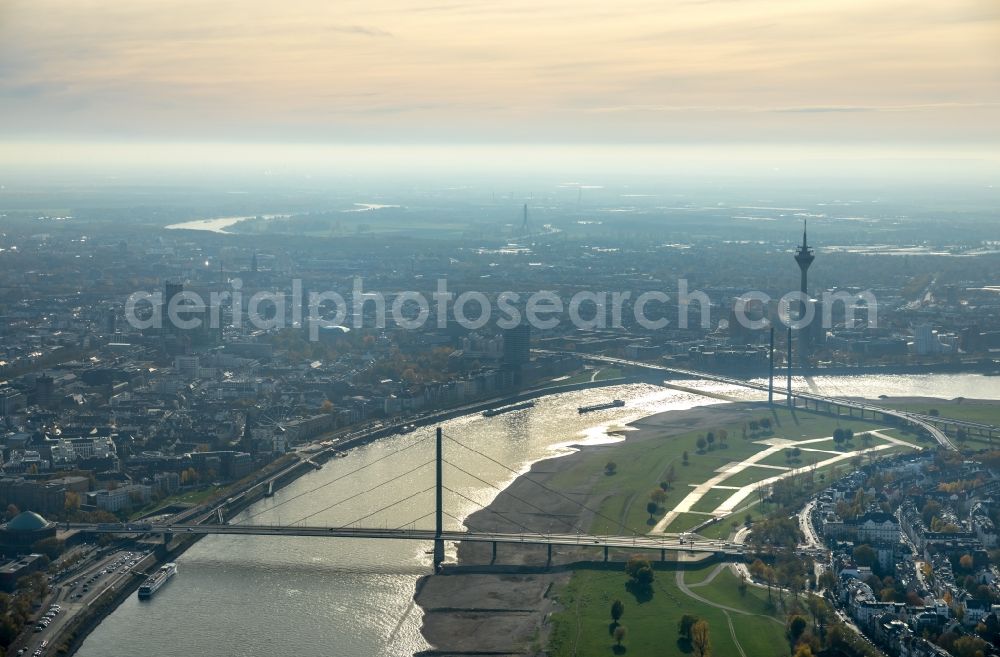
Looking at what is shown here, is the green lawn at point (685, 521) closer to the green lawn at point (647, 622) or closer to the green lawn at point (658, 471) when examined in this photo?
the green lawn at point (658, 471)

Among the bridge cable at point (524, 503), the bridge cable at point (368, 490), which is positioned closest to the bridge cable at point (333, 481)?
the bridge cable at point (368, 490)

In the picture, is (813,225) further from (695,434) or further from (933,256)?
(695,434)

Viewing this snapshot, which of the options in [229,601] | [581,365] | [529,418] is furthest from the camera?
[581,365]

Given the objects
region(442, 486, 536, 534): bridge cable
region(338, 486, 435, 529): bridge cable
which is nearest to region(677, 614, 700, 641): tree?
region(442, 486, 536, 534): bridge cable

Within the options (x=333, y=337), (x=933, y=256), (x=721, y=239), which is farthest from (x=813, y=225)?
(x=333, y=337)

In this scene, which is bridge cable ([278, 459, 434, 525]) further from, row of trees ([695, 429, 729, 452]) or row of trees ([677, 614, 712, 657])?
row of trees ([677, 614, 712, 657])
